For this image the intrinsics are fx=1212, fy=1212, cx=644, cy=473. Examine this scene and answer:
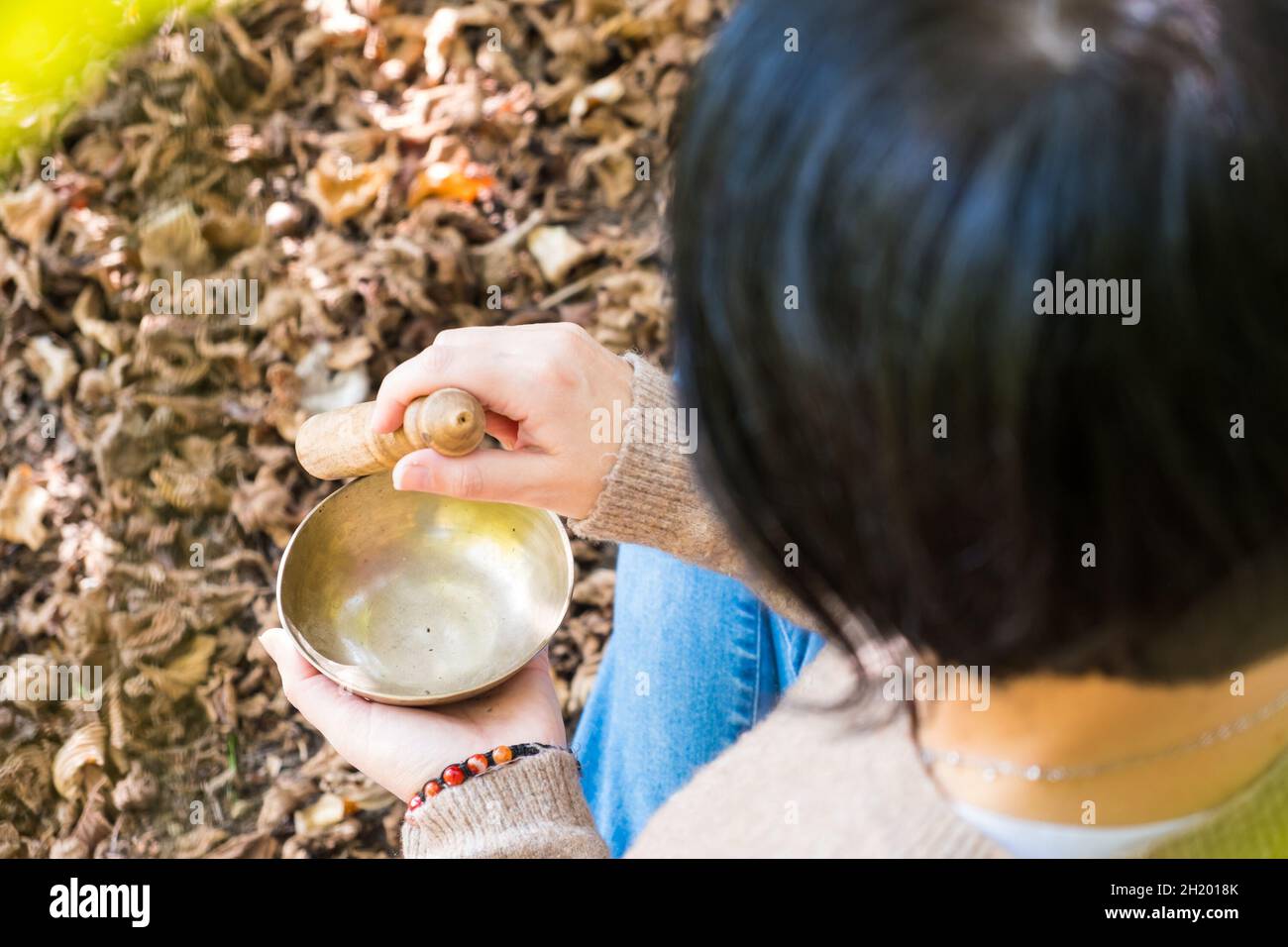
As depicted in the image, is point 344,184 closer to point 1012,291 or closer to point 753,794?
point 753,794

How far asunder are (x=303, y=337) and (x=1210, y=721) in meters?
1.65

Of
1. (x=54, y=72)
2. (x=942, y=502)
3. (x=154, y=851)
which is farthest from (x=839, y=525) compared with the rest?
(x=54, y=72)

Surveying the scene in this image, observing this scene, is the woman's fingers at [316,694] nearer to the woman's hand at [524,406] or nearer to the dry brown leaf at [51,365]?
the woman's hand at [524,406]

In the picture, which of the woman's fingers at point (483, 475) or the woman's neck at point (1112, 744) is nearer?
the woman's neck at point (1112, 744)

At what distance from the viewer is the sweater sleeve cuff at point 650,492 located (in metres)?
1.19

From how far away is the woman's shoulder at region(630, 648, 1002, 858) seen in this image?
78cm

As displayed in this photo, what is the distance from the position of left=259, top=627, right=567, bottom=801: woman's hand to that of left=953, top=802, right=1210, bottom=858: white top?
0.51 metres

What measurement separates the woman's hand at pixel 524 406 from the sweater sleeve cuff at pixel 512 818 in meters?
0.26

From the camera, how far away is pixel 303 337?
205 cm

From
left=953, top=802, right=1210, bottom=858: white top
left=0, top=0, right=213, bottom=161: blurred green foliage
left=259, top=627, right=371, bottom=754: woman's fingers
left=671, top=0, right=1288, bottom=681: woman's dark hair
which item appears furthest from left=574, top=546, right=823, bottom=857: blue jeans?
left=0, top=0, right=213, bottom=161: blurred green foliage

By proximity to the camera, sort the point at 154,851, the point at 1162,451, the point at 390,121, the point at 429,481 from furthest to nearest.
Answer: the point at 390,121, the point at 154,851, the point at 429,481, the point at 1162,451

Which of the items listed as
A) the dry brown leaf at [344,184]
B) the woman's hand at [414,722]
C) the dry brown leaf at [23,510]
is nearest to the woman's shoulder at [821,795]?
the woman's hand at [414,722]

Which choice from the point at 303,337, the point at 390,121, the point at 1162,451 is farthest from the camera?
the point at 390,121

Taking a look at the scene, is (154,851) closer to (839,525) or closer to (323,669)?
(323,669)
